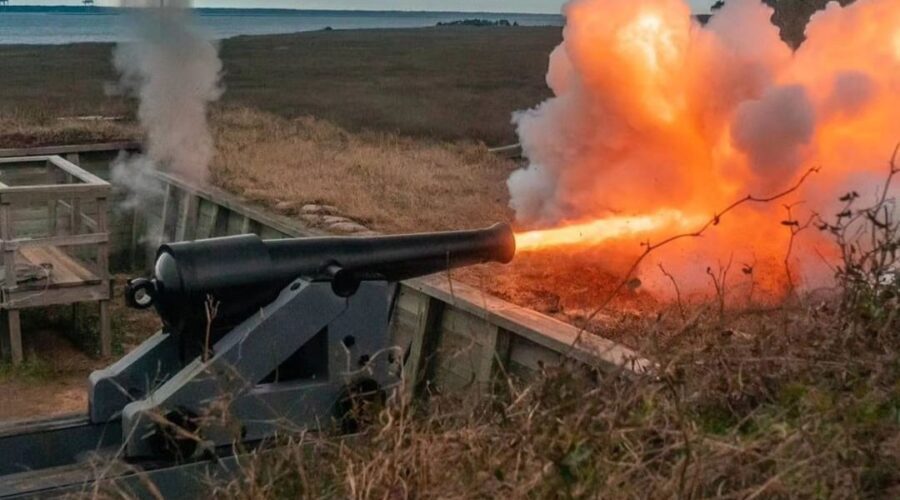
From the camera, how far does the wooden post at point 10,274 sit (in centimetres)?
1086

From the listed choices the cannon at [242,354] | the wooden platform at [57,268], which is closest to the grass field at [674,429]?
the cannon at [242,354]

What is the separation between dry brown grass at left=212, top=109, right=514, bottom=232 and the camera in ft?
39.7

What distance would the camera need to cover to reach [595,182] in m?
10.2

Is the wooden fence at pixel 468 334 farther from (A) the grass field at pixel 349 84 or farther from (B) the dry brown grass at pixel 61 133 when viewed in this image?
(A) the grass field at pixel 349 84

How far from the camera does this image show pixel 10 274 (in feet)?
36.0

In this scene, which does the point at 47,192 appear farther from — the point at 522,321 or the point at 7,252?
the point at 522,321

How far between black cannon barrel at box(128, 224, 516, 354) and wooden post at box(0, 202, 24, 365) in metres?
6.32

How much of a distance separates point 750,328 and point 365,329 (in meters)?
2.44

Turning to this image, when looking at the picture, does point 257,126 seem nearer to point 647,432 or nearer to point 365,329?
point 365,329

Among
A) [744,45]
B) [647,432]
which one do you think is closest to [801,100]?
[744,45]

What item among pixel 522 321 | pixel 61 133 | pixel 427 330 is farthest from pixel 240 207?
pixel 522 321

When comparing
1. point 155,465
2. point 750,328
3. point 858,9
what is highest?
point 858,9

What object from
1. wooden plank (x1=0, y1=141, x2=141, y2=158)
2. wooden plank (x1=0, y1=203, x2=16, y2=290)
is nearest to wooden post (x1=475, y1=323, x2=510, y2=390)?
wooden plank (x1=0, y1=203, x2=16, y2=290)

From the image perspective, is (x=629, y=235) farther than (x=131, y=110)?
No
